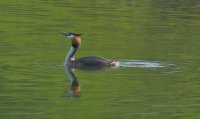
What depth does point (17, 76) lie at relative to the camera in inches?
969

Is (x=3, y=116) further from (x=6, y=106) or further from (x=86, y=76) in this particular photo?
(x=86, y=76)

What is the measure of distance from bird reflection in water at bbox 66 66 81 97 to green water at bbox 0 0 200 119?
137mm

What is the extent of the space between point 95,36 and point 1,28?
4.14 metres

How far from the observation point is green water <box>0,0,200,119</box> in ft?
68.5

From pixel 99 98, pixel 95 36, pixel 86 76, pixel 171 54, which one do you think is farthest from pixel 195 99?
pixel 95 36

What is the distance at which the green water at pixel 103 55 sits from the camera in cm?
2089

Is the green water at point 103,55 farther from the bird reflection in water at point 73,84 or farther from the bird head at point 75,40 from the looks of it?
the bird head at point 75,40

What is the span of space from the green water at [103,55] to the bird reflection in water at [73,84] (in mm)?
137

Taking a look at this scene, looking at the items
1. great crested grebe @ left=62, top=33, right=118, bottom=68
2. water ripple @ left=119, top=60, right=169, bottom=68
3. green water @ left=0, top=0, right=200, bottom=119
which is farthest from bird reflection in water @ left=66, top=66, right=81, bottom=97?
water ripple @ left=119, top=60, right=169, bottom=68

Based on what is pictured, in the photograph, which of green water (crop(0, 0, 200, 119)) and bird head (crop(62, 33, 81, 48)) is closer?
green water (crop(0, 0, 200, 119))

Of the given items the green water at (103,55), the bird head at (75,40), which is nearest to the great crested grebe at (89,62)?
the green water at (103,55)

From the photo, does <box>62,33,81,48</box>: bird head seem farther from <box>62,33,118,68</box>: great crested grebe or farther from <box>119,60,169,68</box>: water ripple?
<box>119,60,169,68</box>: water ripple

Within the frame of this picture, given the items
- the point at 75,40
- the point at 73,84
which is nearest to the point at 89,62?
the point at 75,40

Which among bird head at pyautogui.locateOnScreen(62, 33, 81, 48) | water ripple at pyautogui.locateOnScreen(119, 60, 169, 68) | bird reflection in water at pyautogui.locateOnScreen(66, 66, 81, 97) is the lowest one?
bird reflection in water at pyautogui.locateOnScreen(66, 66, 81, 97)
